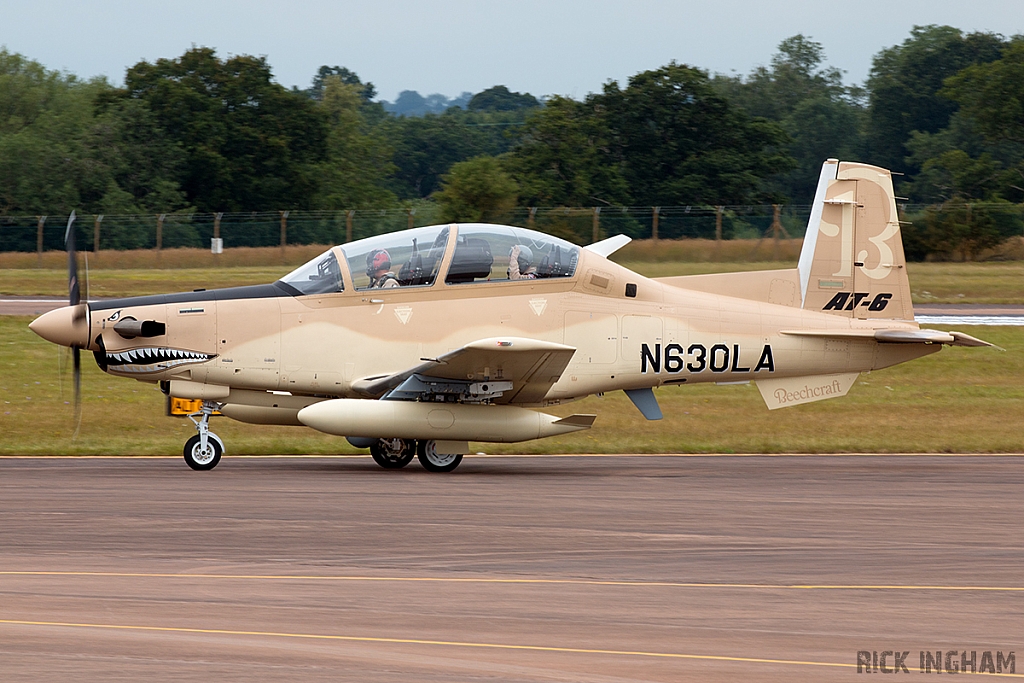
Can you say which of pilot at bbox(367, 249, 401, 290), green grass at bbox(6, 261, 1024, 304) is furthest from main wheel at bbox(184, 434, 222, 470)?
green grass at bbox(6, 261, 1024, 304)

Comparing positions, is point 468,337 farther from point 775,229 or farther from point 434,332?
point 775,229

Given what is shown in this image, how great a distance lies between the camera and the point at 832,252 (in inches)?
554

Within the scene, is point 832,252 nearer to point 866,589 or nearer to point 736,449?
point 736,449

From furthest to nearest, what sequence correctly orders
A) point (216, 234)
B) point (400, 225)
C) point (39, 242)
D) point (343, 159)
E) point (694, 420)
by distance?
point (343, 159), point (39, 242), point (216, 234), point (400, 225), point (694, 420)

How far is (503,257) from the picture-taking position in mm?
12969

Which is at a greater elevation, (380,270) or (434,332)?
(380,270)

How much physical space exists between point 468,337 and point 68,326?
4.23 meters

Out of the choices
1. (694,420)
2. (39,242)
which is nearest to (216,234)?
(39,242)

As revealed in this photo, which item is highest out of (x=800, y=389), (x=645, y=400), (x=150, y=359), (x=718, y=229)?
(x=718, y=229)

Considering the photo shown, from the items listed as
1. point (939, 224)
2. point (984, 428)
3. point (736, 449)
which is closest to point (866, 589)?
point (736, 449)

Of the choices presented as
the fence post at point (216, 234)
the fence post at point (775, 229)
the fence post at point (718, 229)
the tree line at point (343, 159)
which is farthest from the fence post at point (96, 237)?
the fence post at point (775, 229)

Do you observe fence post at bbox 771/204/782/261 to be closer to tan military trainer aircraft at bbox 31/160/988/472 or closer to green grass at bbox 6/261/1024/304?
green grass at bbox 6/261/1024/304

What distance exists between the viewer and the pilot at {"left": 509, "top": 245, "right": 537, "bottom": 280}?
13.0 meters

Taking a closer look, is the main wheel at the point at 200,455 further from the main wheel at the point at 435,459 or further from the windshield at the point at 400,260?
the windshield at the point at 400,260
